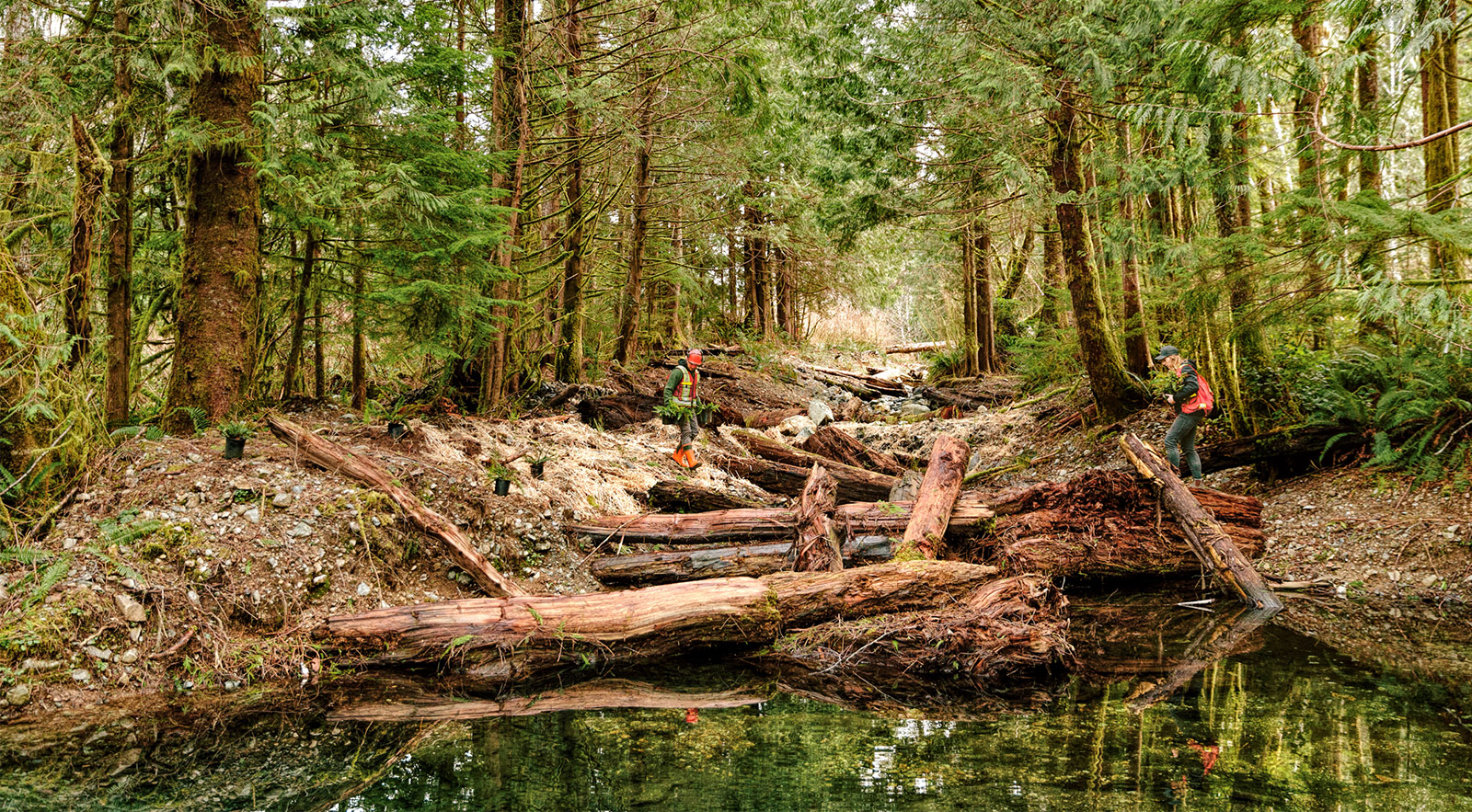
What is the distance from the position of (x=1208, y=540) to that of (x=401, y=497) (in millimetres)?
7307

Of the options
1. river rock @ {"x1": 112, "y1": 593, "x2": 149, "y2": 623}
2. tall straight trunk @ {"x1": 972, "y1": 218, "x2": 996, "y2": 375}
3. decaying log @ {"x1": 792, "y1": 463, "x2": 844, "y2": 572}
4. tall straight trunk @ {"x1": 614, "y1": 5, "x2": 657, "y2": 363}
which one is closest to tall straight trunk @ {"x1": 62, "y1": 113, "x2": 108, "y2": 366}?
river rock @ {"x1": 112, "y1": 593, "x2": 149, "y2": 623}

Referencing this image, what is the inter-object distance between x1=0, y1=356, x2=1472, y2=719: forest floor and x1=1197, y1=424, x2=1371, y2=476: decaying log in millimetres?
251

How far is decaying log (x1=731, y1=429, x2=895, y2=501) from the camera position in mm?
10102

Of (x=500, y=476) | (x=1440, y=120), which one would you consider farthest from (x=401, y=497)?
(x=1440, y=120)

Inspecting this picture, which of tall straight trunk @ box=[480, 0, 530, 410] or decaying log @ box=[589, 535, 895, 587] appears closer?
decaying log @ box=[589, 535, 895, 587]

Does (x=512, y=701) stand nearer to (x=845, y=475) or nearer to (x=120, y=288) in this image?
(x=120, y=288)

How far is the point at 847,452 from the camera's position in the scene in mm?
11688

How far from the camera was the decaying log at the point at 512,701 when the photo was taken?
4.52 metres

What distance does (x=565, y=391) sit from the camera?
12906 mm

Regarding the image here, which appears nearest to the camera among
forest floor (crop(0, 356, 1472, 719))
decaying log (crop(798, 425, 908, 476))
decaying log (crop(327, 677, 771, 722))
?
decaying log (crop(327, 677, 771, 722))

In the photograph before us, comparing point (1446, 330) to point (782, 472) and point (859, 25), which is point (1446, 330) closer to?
point (782, 472)

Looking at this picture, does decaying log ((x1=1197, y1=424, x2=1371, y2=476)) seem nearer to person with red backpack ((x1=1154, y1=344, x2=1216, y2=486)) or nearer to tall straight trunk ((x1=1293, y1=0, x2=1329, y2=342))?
person with red backpack ((x1=1154, y1=344, x2=1216, y2=486))

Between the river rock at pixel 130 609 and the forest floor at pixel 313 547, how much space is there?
0.01 meters

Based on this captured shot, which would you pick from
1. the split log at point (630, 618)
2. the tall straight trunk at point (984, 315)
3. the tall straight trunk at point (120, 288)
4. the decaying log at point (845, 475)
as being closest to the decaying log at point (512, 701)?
the split log at point (630, 618)
